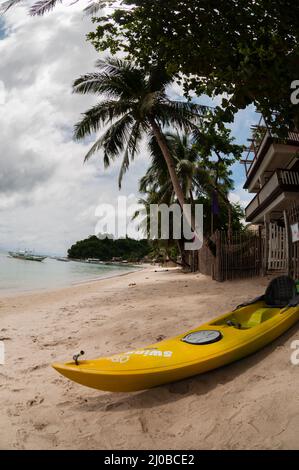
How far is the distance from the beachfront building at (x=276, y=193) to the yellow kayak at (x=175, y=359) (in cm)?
368

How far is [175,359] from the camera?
3.29 meters

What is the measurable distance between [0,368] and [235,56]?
4.97m

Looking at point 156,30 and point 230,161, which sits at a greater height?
point 156,30

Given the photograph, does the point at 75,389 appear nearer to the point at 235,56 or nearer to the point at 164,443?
the point at 164,443

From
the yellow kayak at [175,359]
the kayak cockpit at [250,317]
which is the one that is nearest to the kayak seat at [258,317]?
the kayak cockpit at [250,317]

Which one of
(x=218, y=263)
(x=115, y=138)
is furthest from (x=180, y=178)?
(x=218, y=263)

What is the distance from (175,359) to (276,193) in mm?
12269

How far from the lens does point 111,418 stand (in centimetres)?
288

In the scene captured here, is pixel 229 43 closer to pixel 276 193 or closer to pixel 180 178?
pixel 276 193

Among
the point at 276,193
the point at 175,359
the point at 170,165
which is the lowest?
the point at 175,359

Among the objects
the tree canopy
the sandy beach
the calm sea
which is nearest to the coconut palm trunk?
the calm sea

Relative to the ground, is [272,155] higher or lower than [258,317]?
higher

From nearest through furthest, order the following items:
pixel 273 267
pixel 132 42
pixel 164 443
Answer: pixel 164 443, pixel 132 42, pixel 273 267

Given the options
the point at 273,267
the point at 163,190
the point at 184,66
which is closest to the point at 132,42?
the point at 184,66
